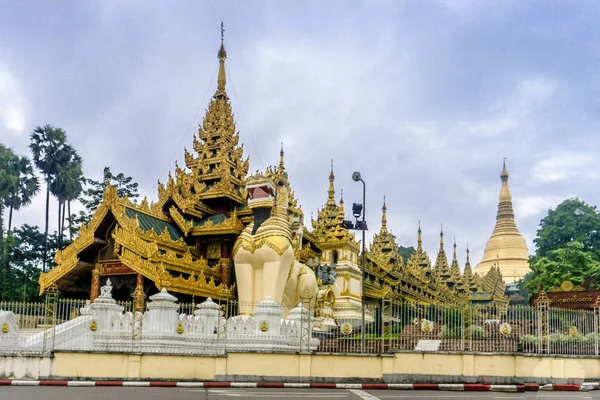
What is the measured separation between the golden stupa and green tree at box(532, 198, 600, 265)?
32.8 meters

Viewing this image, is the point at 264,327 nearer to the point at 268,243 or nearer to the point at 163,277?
the point at 163,277

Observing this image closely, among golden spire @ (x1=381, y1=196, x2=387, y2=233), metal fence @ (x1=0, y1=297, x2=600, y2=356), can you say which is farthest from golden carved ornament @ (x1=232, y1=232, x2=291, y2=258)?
golden spire @ (x1=381, y1=196, x2=387, y2=233)

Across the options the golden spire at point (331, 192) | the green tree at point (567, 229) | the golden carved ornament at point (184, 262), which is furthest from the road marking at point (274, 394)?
the green tree at point (567, 229)

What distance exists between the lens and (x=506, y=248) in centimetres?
8369

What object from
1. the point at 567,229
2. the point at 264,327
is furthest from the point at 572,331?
the point at 567,229

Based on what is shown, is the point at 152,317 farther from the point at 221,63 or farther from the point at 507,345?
the point at 221,63

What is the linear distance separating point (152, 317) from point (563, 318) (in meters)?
11.2

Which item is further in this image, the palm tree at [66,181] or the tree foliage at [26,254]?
the palm tree at [66,181]

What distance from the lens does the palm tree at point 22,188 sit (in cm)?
4556

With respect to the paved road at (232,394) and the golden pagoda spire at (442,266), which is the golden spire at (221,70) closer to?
the paved road at (232,394)

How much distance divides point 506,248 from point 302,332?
70740 mm

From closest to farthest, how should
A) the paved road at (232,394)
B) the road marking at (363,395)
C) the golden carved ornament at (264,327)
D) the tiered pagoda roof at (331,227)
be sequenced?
1. the paved road at (232,394)
2. the road marking at (363,395)
3. the golden carved ornament at (264,327)
4. the tiered pagoda roof at (331,227)

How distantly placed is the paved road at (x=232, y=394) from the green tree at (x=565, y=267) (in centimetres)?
2596

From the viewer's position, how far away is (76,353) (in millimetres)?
15945
